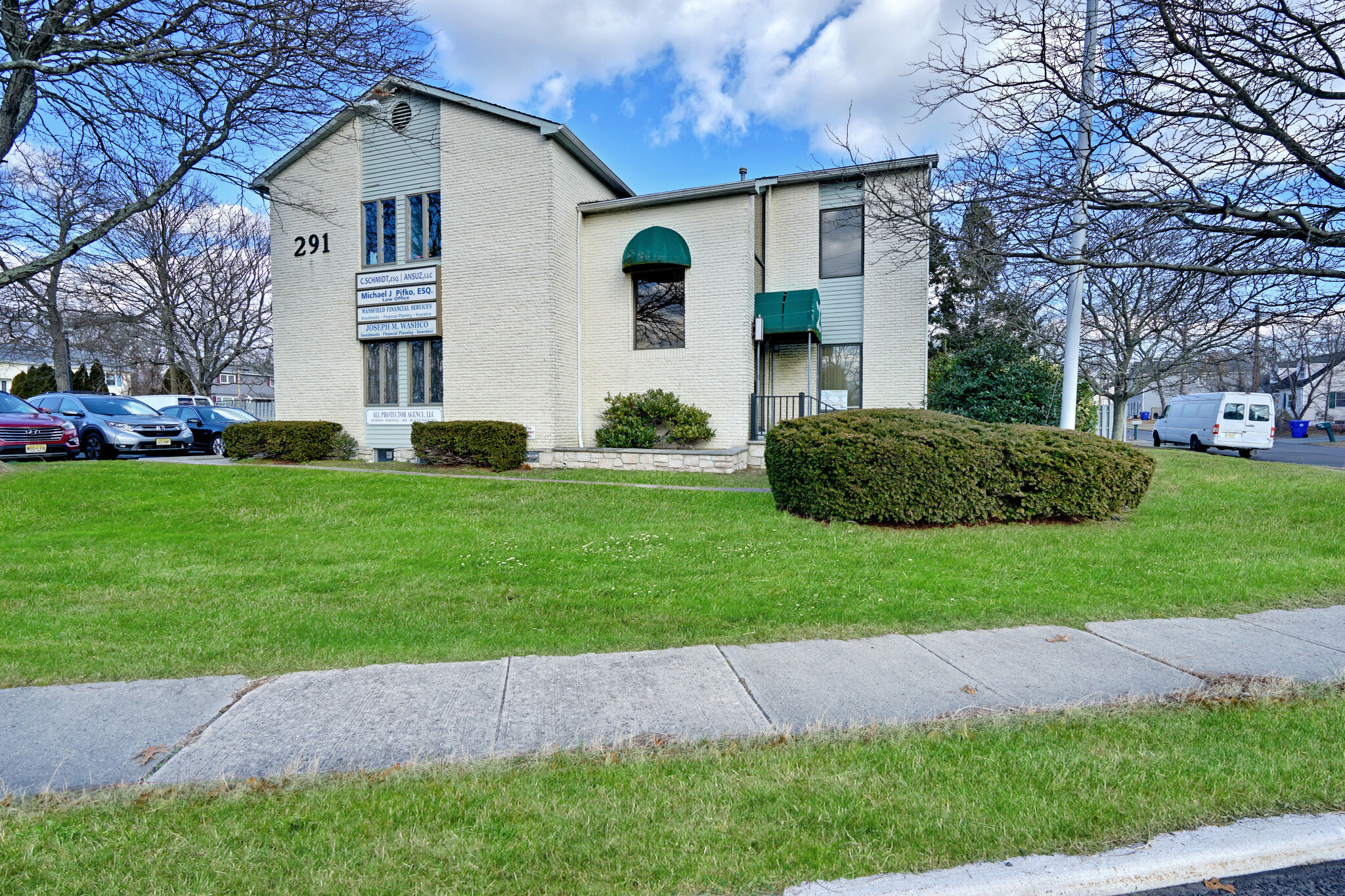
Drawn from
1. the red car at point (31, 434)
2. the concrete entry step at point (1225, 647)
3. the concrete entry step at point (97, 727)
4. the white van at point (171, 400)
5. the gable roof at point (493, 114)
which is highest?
the gable roof at point (493, 114)

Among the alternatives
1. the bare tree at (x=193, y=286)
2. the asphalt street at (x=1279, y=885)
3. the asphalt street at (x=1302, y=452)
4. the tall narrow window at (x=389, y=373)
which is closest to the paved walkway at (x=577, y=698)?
the asphalt street at (x=1279, y=885)

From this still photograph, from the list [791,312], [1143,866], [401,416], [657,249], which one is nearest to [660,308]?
[657,249]

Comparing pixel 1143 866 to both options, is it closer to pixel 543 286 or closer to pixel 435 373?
pixel 543 286

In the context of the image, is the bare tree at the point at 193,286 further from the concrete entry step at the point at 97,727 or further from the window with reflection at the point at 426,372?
the concrete entry step at the point at 97,727

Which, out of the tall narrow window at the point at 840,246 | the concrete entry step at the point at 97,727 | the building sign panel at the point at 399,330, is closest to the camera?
the concrete entry step at the point at 97,727

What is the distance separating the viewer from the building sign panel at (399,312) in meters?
15.8

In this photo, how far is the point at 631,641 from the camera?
182 inches

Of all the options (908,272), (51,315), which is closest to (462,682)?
(908,272)

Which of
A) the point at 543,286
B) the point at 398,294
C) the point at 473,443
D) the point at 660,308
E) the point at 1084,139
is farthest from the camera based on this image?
the point at 398,294

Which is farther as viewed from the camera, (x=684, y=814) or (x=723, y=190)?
(x=723, y=190)

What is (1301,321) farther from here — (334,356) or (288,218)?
(288,218)

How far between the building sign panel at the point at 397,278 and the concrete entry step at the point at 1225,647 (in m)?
14.9

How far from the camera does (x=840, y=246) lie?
1598 cm

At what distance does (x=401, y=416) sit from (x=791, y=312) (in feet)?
31.5
